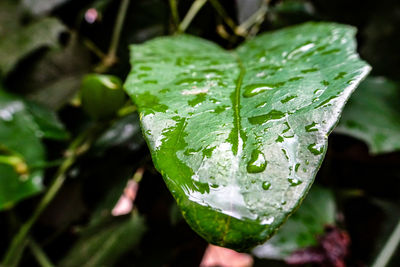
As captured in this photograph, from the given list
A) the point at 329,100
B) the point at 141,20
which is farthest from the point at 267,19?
the point at 329,100

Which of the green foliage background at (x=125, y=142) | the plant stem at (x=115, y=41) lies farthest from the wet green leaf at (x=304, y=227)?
the plant stem at (x=115, y=41)

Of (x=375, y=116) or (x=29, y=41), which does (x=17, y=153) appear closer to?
(x=29, y=41)

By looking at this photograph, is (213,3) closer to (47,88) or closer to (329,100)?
(47,88)

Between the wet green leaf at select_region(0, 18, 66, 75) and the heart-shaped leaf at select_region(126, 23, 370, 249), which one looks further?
the wet green leaf at select_region(0, 18, 66, 75)

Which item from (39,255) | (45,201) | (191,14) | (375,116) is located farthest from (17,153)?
(375,116)

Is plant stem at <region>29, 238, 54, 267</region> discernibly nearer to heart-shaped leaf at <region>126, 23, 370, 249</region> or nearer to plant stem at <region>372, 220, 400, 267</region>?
heart-shaped leaf at <region>126, 23, 370, 249</region>

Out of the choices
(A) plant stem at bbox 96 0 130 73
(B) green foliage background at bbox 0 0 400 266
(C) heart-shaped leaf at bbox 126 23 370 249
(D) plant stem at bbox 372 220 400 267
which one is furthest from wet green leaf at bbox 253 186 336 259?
(A) plant stem at bbox 96 0 130 73
